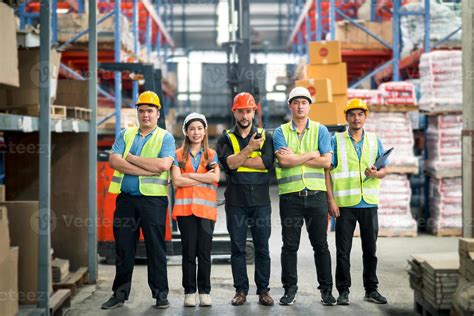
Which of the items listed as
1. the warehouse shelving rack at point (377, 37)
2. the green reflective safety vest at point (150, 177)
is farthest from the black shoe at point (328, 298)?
the warehouse shelving rack at point (377, 37)

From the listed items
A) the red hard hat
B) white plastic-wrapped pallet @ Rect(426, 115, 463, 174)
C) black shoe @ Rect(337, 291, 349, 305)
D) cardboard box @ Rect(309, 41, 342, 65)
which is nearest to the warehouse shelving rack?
cardboard box @ Rect(309, 41, 342, 65)

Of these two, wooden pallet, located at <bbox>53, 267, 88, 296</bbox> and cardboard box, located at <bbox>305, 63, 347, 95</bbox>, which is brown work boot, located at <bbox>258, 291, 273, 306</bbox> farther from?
cardboard box, located at <bbox>305, 63, 347, 95</bbox>

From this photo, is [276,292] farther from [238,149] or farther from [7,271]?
[7,271]

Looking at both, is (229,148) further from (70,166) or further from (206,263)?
(70,166)

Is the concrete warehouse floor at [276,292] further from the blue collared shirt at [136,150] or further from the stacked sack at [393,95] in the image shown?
the stacked sack at [393,95]

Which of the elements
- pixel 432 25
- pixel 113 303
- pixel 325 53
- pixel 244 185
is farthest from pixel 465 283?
pixel 432 25

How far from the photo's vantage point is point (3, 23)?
4520mm

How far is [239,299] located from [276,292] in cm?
74

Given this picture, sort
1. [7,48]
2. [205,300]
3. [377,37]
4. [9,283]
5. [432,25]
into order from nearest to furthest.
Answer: [7,48], [9,283], [205,300], [432,25], [377,37]

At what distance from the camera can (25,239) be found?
539 cm

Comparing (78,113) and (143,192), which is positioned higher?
(78,113)

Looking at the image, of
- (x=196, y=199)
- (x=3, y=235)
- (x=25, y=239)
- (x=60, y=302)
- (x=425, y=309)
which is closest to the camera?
(x=3, y=235)

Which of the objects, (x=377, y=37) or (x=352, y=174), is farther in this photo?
(x=377, y=37)

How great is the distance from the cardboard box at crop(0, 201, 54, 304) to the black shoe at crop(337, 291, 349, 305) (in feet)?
8.80
